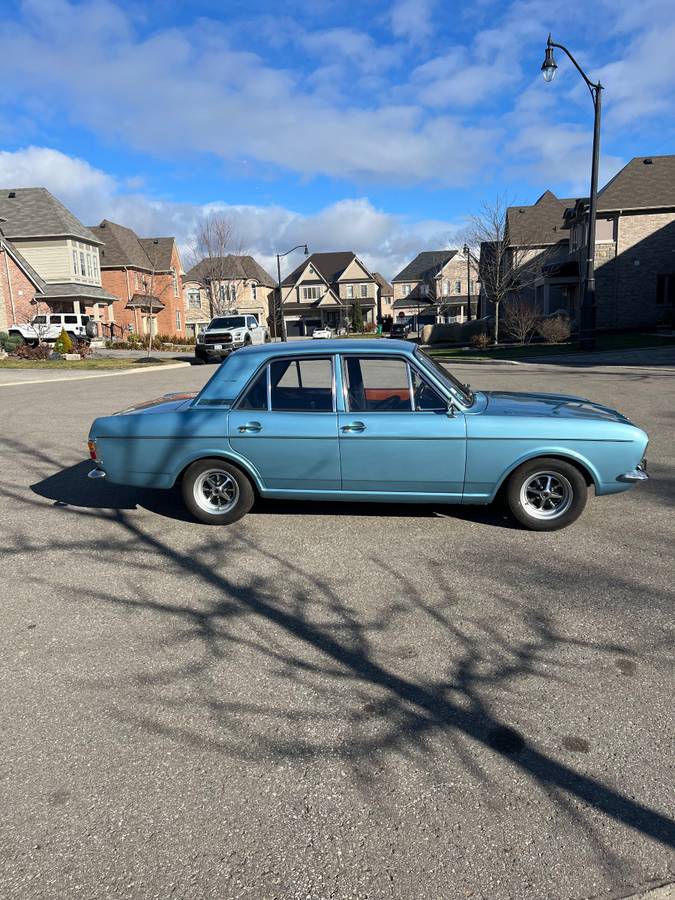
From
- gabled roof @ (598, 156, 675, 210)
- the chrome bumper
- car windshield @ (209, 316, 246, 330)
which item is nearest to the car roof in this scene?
the chrome bumper

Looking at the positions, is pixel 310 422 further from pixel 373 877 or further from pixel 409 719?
pixel 373 877

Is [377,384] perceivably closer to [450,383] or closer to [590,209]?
[450,383]

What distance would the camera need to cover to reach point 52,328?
Answer: 36.5 meters

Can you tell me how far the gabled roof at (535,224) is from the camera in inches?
1731

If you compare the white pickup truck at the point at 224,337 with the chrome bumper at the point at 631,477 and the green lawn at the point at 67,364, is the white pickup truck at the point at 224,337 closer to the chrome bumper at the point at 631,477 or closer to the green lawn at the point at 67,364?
the green lawn at the point at 67,364

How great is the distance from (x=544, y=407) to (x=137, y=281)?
170 feet

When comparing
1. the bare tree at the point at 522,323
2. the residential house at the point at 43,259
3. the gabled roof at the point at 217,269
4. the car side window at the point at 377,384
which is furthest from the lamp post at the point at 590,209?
the gabled roof at the point at 217,269

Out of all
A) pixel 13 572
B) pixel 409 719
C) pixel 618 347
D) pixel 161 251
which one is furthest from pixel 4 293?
pixel 409 719

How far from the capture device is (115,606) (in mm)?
4305

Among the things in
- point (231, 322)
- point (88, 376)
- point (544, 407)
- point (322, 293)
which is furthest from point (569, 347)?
point (322, 293)

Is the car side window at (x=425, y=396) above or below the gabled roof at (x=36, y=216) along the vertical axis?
below

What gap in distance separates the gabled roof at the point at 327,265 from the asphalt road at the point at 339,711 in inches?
3193

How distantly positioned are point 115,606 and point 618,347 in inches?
1015

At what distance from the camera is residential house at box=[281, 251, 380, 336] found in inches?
3191
